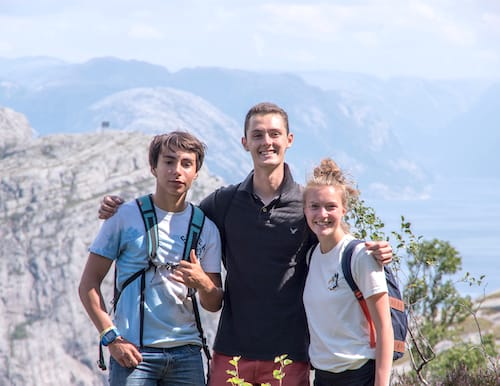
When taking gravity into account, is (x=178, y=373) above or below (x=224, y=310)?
below

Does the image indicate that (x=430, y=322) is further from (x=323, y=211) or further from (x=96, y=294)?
(x=96, y=294)

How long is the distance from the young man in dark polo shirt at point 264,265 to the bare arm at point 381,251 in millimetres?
910

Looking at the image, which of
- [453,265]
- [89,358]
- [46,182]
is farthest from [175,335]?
[46,182]

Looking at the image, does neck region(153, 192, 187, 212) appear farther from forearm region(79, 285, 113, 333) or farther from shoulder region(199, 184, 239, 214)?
forearm region(79, 285, 113, 333)

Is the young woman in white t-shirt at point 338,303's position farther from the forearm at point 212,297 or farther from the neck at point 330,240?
the forearm at point 212,297

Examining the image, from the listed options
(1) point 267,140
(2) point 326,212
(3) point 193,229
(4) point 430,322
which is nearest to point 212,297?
(3) point 193,229

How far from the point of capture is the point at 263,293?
6363 millimetres

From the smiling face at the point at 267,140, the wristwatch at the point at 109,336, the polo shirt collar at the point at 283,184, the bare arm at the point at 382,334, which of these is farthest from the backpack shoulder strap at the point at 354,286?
the wristwatch at the point at 109,336

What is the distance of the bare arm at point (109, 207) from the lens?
244 inches

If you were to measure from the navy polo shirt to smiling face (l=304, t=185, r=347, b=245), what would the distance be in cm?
42

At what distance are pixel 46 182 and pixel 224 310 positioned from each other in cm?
20012

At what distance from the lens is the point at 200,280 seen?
5949mm

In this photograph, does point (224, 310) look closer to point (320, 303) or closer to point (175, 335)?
point (175, 335)

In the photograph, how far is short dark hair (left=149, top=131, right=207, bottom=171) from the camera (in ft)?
20.3
